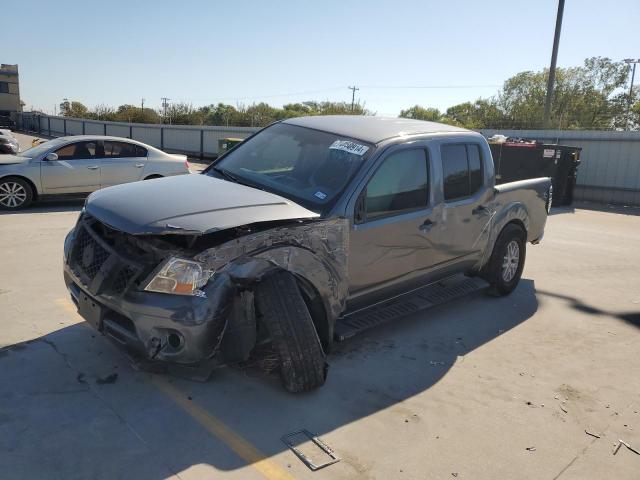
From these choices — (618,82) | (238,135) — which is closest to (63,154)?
(238,135)

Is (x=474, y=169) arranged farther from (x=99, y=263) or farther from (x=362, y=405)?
(x=99, y=263)

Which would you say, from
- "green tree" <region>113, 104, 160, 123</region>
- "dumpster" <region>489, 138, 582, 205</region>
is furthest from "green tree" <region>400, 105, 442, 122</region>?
"dumpster" <region>489, 138, 582, 205</region>

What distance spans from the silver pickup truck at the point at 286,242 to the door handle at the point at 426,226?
0.02 m

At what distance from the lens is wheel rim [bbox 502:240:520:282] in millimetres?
6104

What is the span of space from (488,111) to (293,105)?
97.6 ft

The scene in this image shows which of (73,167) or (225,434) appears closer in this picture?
(225,434)

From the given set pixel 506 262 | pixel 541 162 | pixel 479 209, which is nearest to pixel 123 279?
pixel 479 209

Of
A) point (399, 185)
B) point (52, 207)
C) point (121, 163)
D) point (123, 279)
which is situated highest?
point (399, 185)

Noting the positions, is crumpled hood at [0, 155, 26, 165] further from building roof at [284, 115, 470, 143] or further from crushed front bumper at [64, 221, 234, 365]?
crushed front bumper at [64, 221, 234, 365]

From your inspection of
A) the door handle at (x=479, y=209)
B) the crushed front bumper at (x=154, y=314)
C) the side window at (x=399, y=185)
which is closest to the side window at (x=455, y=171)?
the door handle at (x=479, y=209)

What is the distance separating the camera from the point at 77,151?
10.7m

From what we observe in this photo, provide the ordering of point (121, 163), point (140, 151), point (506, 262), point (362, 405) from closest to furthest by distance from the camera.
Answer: point (362, 405), point (506, 262), point (121, 163), point (140, 151)

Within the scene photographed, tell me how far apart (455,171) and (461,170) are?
127mm

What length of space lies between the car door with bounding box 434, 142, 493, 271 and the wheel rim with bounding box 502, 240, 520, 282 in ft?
1.93
